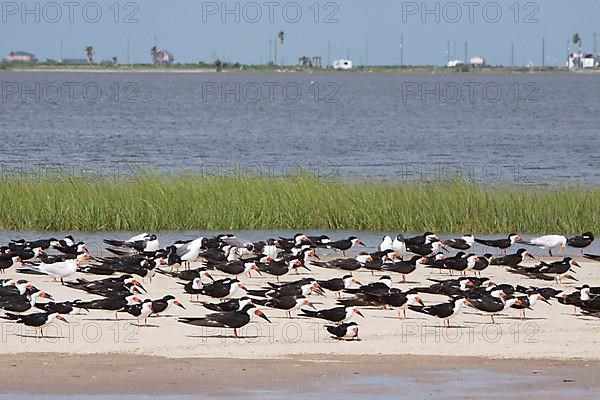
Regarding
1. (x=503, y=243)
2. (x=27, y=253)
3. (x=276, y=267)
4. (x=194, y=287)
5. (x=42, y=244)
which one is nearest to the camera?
(x=194, y=287)

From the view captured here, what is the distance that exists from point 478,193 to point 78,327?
13.0 m

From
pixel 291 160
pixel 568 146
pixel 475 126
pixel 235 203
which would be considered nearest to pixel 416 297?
pixel 235 203

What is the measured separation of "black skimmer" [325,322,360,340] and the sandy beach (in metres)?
0.10

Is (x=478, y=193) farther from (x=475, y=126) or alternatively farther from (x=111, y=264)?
(x=475, y=126)

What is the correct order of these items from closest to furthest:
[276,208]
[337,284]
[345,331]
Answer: [345,331] < [337,284] < [276,208]

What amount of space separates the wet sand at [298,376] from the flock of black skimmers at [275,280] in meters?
1.32

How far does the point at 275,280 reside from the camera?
61.7 ft

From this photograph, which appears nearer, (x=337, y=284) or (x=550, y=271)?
(x=337, y=284)

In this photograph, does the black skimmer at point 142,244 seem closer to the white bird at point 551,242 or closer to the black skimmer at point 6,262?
the black skimmer at point 6,262

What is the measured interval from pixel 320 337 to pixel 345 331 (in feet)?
1.40

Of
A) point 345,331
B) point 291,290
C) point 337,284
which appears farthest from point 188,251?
point 345,331

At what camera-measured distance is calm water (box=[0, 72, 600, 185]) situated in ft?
154

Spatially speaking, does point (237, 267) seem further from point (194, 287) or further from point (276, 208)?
point (276, 208)

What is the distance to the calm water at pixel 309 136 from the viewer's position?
47000 mm
